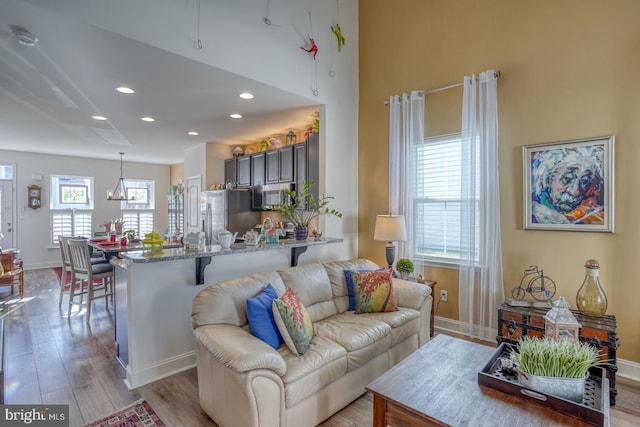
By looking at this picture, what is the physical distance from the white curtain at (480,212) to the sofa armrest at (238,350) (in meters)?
2.38

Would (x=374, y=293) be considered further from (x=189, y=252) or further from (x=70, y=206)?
(x=70, y=206)

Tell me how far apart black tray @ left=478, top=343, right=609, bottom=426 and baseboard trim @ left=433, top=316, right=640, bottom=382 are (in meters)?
1.49

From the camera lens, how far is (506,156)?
3189mm

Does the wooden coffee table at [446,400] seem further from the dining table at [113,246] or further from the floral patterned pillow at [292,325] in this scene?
the dining table at [113,246]

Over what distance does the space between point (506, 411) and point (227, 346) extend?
1.42 m

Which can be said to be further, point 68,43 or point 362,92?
point 362,92

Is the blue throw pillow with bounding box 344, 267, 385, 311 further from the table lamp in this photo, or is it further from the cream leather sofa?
the table lamp

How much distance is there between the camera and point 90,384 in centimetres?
251

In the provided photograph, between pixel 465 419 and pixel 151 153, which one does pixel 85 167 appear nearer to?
pixel 151 153

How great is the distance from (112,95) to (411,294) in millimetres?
3927

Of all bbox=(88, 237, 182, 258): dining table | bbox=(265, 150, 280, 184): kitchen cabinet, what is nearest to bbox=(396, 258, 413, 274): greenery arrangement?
bbox=(265, 150, 280, 184): kitchen cabinet

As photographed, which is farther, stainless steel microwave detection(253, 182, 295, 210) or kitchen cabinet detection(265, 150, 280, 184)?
kitchen cabinet detection(265, 150, 280, 184)

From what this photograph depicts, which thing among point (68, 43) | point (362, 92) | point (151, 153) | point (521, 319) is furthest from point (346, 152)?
point (151, 153)

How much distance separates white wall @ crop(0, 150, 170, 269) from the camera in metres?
7.10
